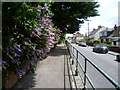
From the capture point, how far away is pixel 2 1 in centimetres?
237

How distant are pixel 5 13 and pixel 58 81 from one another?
3070 mm

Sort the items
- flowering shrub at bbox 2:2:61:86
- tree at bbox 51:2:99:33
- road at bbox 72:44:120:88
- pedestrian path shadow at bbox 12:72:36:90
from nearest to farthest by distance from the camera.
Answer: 1. flowering shrub at bbox 2:2:61:86
2. pedestrian path shadow at bbox 12:72:36:90
3. road at bbox 72:44:120:88
4. tree at bbox 51:2:99:33

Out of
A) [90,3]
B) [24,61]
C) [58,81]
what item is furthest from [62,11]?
[24,61]

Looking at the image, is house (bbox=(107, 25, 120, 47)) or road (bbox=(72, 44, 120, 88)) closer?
road (bbox=(72, 44, 120, 88))

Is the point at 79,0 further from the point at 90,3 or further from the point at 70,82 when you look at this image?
the point at 70,82

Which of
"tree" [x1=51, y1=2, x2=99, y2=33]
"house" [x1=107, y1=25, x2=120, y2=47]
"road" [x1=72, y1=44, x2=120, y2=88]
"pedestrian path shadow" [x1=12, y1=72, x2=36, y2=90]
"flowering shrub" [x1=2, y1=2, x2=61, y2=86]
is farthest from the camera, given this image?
"house" [x1=107, y1=25, x2=120, y2=47]

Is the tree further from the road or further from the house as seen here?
the house

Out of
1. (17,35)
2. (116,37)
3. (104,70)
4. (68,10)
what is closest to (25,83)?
(17,35)

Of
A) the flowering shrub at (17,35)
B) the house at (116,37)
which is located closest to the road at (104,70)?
the flowering shrub at (17,35)

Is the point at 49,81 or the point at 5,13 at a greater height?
the point at 5,13

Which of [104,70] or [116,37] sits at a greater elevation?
[116,37]

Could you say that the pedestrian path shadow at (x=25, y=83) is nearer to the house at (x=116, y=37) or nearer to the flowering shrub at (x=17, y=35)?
the flowering shrub at (x=17, y=35)

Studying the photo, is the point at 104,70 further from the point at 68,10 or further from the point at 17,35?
the point at 68,10

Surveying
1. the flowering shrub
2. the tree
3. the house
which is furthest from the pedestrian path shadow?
the house
